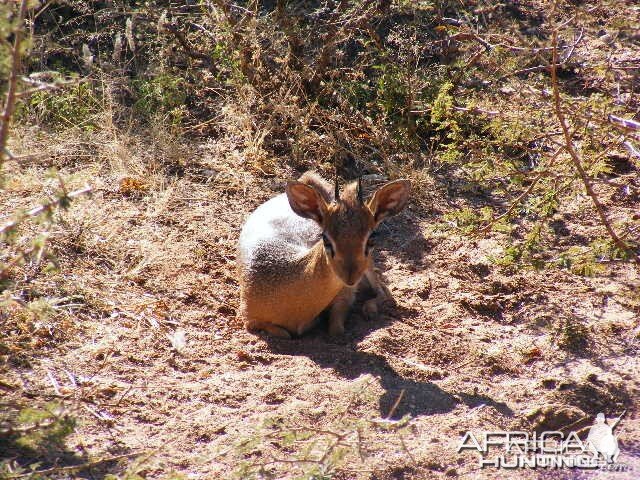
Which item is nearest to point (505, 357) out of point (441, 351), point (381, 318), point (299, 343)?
point (441, 351)

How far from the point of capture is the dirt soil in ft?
14.1

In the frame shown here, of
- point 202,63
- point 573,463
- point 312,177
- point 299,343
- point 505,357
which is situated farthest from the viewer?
point 202,63

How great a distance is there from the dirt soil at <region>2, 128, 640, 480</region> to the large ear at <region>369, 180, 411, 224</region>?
0.89 metres

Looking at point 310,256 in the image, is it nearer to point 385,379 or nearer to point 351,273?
point 351,273

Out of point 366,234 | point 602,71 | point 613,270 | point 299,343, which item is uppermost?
point 602,71

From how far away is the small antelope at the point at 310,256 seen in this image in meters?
5.35

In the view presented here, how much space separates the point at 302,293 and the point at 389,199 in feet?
3.13

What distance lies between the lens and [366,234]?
17.6 feet

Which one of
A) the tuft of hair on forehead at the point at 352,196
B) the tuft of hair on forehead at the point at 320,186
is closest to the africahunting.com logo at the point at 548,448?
the tuft of hair on forehead at the point at 352,196

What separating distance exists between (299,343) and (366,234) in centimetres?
107

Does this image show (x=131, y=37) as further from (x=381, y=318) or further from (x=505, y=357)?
(x=505, y=357)

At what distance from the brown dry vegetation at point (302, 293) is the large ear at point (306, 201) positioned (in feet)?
3.20

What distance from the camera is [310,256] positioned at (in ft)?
19.2

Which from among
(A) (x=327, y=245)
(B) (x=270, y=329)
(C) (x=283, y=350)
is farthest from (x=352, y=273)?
(B) (x=270, y=329)
